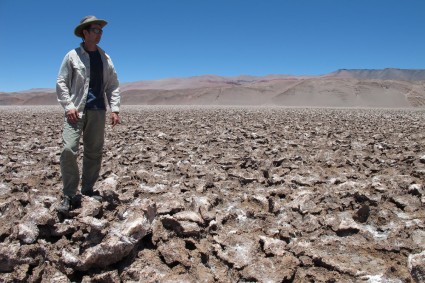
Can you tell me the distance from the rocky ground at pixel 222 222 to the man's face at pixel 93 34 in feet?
4.84

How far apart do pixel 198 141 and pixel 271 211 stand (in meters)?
4.32

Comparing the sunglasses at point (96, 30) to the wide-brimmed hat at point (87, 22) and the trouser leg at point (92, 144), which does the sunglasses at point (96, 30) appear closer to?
the wide-brimmed hat at point (87, 22)

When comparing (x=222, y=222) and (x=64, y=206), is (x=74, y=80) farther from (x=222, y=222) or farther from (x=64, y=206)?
(x=222, y=222)

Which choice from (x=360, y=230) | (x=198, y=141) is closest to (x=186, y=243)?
(x=360, y=230)

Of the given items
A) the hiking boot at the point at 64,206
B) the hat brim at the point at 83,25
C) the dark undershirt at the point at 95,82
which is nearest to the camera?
the hiking boot at the point at 64,206

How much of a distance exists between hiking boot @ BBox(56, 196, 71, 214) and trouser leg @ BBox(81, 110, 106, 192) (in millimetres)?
428

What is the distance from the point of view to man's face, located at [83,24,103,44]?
11.3 ft

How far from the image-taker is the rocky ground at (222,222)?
2604mm

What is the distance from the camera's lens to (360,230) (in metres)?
3.14

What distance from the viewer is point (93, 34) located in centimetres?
346

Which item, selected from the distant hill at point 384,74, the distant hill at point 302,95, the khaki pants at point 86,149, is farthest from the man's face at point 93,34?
the distant hill at point 384,74

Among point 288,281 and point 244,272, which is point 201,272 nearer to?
point 244,272

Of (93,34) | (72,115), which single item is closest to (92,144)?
(72,115)

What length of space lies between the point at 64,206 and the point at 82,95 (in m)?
1.03
